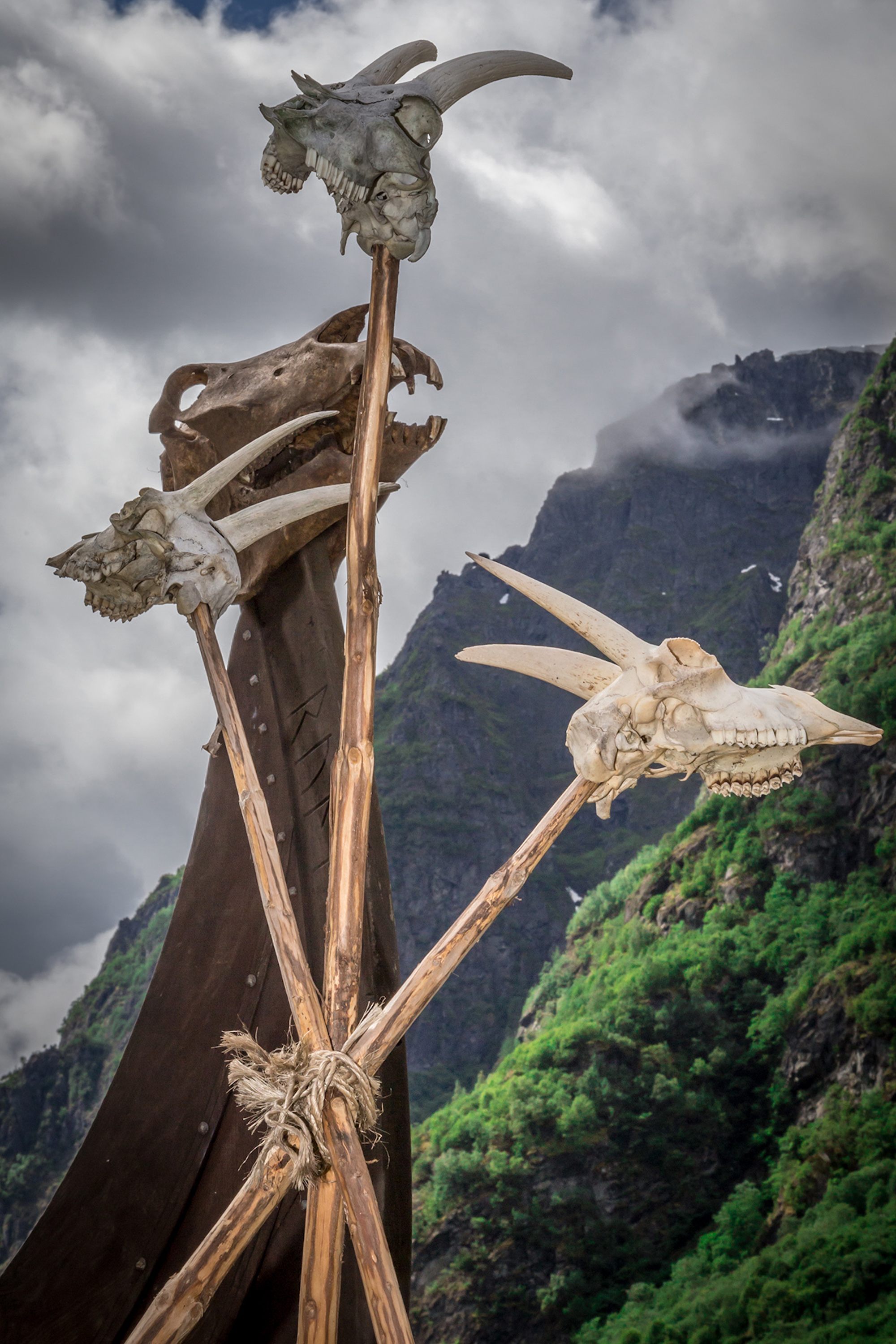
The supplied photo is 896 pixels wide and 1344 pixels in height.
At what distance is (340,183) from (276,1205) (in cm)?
218

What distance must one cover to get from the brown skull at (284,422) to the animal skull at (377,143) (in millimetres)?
1062

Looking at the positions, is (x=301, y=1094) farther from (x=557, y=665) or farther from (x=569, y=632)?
(x=569, y=632)

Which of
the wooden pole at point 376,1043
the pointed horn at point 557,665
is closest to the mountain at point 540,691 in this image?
the pointed horn at point 557,665

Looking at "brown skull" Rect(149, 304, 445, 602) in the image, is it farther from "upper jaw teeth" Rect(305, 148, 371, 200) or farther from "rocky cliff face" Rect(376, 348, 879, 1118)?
"rocky cliff face" Rect(376, 348, 879, 1118)

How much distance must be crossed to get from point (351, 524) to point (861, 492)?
30.5 m

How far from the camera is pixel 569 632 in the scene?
5000cm

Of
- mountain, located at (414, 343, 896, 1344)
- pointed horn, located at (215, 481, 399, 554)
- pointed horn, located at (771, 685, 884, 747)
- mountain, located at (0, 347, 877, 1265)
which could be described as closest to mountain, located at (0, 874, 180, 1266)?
mountain, located at (0, 347, 877, 1265)

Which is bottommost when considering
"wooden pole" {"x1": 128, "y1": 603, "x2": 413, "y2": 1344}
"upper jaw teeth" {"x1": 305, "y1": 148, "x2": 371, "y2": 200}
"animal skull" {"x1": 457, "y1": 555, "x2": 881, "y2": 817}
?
"wooden pole" {"x1": 128, "y1": 603, "x2": 413, "y2": 1344}

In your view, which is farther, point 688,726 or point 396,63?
point 396,63

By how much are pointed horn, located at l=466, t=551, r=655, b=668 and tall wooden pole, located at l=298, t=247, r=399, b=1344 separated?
12.3 inches

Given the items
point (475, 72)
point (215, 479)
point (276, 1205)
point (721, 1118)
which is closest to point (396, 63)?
point (475, 72)

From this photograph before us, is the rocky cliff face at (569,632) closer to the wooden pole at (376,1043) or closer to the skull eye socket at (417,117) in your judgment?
the wooden pole at (376,1043)

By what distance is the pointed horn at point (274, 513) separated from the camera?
2666 mm

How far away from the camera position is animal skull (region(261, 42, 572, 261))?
98.6 inches
